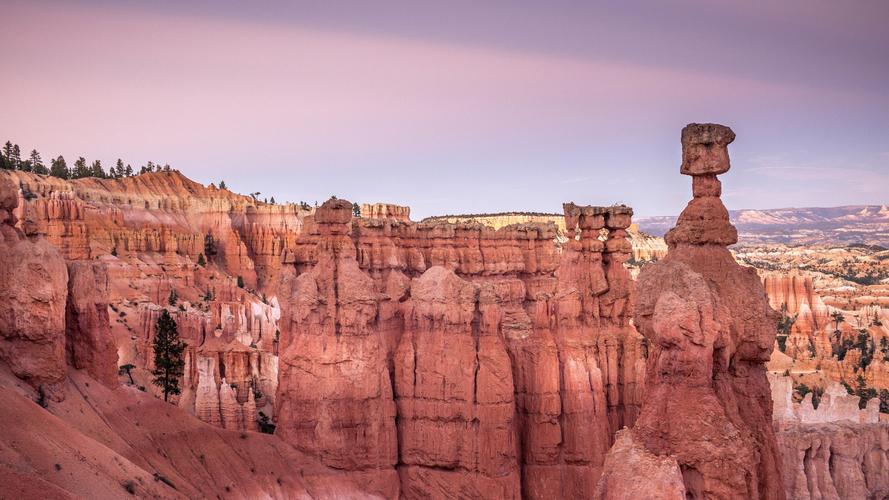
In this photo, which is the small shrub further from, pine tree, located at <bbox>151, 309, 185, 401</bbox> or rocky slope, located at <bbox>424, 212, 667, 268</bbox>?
rocky slope, located at <bbox>424, 212, 667, 268</bbox>

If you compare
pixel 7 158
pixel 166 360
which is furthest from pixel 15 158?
pixel 166 360

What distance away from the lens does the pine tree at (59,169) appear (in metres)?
91.5

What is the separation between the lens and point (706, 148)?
752 inches

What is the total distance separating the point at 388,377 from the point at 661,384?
18.1 metres

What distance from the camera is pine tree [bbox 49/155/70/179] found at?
300 ft

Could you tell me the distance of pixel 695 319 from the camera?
16.7m

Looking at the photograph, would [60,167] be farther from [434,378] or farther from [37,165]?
[434,378]

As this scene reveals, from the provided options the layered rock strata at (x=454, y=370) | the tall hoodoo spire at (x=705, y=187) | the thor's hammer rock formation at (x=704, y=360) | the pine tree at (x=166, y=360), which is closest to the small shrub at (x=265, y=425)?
the layered rock strata at (x=454, y=370)

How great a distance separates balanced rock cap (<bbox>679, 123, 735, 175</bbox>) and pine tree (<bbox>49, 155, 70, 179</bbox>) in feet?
269

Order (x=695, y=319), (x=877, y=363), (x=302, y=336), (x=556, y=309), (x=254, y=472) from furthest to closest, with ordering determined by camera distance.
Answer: (x=877, y=363)
(x=556, y=309)
(x=302, y=336)
(x=254, y=472)
(x=695, y=319)

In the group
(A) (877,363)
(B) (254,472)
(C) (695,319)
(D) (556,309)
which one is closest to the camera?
(C) (695,319)

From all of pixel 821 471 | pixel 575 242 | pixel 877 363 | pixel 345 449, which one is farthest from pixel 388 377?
pixel 877 363

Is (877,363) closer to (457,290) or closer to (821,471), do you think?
(821,471)

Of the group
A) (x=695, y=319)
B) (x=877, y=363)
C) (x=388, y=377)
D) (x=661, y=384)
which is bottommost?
(x=877, y=363)
